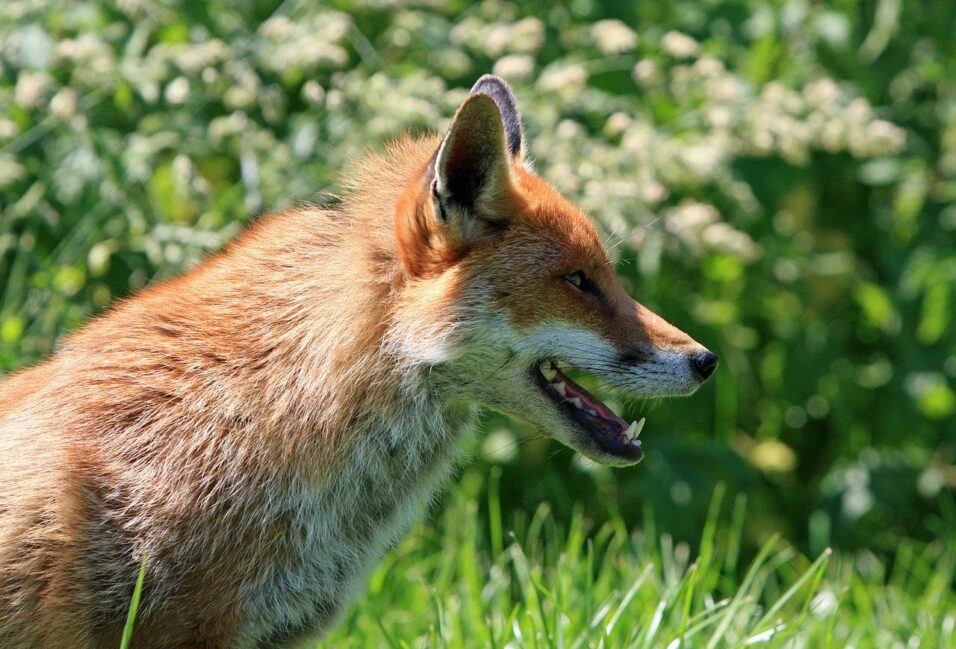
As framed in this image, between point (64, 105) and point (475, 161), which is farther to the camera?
point (64, 105)

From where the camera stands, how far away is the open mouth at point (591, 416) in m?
3.65

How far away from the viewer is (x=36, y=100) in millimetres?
4832

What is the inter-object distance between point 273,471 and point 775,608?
169cm

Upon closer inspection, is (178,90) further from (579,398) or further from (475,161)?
(579,398)

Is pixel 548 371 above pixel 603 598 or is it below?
above

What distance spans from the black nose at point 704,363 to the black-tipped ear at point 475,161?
0.79 meters

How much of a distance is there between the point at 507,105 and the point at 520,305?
3.01ft

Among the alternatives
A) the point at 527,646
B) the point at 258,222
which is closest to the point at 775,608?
the point at 527,646

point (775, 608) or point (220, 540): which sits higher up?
point (220, 540)

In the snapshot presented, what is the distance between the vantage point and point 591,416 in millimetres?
3699

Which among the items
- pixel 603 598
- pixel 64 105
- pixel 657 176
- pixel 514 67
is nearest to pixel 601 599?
pixel 603 598

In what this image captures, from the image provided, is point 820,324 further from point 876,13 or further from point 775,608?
point 775,608

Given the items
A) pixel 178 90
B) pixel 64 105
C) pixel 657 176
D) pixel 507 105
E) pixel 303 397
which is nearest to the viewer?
pixel 303 397

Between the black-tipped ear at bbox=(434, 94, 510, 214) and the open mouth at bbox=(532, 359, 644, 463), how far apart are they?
542 millimetres
